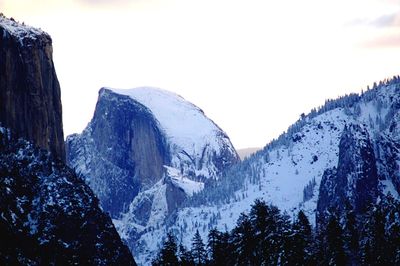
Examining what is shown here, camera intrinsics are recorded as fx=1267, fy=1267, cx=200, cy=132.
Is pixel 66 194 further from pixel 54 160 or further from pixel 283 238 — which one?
pixel 283 238

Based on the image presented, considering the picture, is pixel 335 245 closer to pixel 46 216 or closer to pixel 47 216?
pixel 47 216

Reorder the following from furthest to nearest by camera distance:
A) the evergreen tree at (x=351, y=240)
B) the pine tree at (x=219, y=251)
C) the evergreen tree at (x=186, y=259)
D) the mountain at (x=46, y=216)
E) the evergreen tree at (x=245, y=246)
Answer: the evergreen tree at (x=351, y=240), the mountain at (x=46, y=216), the pine tree at (x=219, y=251), the evergreen tree at (x=186, y=259), the evergreen tree at (x=245, y=246)

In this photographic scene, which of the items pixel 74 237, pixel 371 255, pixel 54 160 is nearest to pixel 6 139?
pixel 54 160

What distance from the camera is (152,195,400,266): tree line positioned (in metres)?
158

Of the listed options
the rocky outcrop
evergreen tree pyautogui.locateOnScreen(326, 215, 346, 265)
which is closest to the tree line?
evergreen tree pyautogui.locateOnScreen(326, 215, 346, 265)

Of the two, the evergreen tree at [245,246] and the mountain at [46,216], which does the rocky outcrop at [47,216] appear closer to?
the mountain at [46,216]

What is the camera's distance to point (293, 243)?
158000mm

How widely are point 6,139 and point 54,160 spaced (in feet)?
25.2

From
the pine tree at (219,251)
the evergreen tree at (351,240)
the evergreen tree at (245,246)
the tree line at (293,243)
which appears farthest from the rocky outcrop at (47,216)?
the evergreen tree at (351,240)

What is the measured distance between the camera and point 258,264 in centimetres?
15912

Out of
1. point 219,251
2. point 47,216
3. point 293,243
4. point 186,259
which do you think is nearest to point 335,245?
point 293,243

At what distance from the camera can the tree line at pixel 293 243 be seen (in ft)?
520

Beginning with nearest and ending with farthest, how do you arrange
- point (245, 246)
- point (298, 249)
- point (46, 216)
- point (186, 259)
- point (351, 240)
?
point (298, 249) < point (245, 246) < point (186, 259) < point (351, 240) < point (46, 216)

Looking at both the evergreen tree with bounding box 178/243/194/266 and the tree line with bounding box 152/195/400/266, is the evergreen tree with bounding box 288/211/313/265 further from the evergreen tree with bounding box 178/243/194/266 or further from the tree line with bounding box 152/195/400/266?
the evergreen tree with bounding box 178/243/194/266
